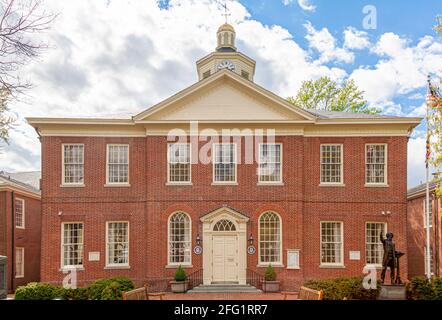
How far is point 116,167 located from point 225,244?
21.6ft

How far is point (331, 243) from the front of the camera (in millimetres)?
19891

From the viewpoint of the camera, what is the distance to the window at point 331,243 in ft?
65.0

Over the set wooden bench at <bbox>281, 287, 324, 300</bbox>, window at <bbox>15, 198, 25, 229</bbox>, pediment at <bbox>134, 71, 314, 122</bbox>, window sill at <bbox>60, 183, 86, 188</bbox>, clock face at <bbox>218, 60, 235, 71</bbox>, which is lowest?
wooden bench at <bbox>281, 287, 324, 300</bbox>

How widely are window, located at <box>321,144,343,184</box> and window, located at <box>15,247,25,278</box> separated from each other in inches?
719

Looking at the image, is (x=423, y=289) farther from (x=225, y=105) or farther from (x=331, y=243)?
(x=225, y=105)

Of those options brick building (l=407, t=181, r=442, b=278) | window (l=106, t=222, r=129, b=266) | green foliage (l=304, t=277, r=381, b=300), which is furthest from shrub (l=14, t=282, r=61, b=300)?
brick building (l=407, t=181, r=442, b=278)

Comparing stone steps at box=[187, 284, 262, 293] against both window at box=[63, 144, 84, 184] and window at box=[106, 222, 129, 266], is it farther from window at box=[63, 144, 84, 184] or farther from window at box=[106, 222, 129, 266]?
window at box=[63, 144, 84, 184]

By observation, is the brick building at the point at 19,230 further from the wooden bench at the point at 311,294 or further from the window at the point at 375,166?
the window at the point at 375,166

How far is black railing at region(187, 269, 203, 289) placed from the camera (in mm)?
19053

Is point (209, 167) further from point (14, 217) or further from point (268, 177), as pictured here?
point (14, 217)

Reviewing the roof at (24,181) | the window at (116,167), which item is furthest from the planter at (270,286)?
the roof at (24,181)

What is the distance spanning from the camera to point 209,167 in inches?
784

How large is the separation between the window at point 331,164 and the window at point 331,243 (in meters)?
2.17
